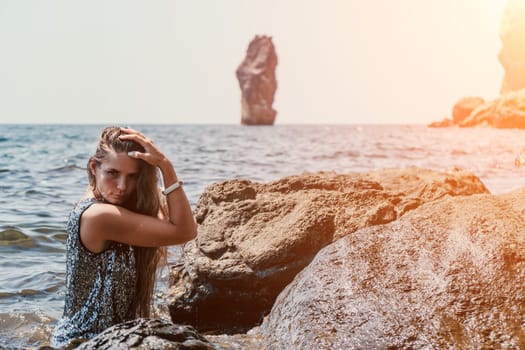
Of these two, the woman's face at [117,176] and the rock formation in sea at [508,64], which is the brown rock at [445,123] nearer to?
the rock formation in sea at [508,64]

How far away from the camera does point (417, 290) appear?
3.17m

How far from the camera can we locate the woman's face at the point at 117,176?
11.1 feet

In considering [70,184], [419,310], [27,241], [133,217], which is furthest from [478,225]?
[70,184]

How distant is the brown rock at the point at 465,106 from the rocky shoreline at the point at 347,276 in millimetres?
95573

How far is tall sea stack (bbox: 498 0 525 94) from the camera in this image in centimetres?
9875

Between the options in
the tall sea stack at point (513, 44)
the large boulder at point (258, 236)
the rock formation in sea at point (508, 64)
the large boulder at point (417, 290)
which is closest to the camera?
the large boulder at point (417, 290)

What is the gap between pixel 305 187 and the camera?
538cm

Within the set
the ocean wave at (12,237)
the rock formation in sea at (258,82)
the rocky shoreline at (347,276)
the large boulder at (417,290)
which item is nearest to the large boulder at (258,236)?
the rocky shoreline at (347,276)

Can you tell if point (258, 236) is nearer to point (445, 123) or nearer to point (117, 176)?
point (117, 176)

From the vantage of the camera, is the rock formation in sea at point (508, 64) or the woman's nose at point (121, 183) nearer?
the woman's nose at point (121, 183)

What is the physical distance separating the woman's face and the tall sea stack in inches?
4117

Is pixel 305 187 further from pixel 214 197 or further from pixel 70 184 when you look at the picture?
pixel 70 184

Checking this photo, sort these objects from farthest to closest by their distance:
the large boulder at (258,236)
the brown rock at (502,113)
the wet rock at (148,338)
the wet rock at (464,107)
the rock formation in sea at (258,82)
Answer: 1. the rock formation in sea at (258,82)
2. the wet rock at (464,107)
3. the brown rock at (502,113)
4. the large boulder at (258,236)
5. the wet rock at (148,338)

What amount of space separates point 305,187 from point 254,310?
1.27m
